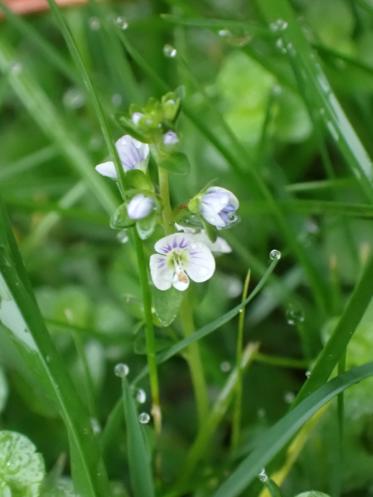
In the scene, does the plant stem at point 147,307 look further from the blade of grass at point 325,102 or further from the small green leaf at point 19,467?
the blade of grass at point 325,102

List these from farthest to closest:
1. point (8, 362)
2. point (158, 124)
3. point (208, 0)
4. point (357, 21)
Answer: point (208, 0) → point (357, 21) → point (8, 362) → point (158, 124)

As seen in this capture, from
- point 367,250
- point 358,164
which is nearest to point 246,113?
point 367,250

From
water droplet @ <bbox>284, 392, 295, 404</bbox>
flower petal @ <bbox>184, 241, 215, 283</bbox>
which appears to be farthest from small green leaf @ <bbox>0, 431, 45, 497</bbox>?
water droplet @ <bbox>284, 392, 295, 404</bbox>

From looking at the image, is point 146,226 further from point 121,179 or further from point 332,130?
point 332,130

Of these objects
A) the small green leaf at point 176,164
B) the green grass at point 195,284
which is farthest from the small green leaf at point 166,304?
the small green leaf at point 176,164

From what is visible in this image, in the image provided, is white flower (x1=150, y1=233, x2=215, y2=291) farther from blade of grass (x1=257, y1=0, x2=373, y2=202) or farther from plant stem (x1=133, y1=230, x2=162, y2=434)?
blade of grass (x1=257, y1=0, x2=373, y2=202)

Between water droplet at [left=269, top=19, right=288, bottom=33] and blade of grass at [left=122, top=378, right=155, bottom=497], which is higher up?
water droplet at [left=269, top=19, right=288, bottom=33]

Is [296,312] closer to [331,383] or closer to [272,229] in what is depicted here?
[331,383]
